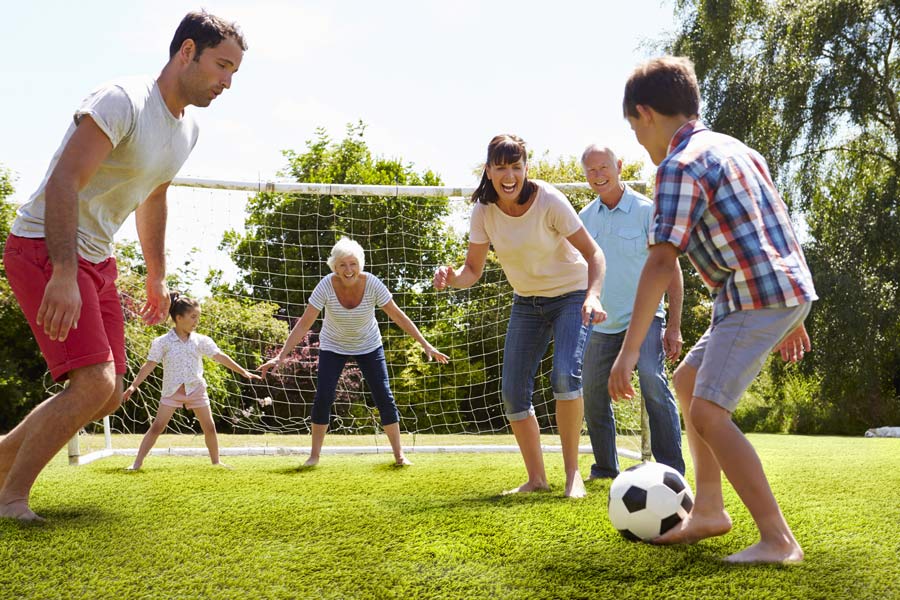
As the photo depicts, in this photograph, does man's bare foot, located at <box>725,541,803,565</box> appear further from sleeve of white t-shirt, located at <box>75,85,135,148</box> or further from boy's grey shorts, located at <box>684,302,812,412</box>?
sleeve of white t-shirt, located at <box>75,85,135,148</box>

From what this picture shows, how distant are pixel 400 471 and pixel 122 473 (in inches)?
73.4

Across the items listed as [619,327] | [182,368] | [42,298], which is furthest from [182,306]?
[619,327]

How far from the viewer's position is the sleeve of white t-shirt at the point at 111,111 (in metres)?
3.04

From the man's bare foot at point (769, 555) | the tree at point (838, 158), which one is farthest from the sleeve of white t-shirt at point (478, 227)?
the tree at point (838, 158)

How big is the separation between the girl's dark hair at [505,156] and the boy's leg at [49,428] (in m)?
2.05

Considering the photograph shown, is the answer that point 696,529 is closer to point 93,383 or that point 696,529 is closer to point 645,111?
point 645,111

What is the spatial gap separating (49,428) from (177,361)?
9.76 feet

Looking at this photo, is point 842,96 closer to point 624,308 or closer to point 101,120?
point 624,308

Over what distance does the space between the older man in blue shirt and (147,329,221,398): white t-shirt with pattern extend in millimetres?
2946

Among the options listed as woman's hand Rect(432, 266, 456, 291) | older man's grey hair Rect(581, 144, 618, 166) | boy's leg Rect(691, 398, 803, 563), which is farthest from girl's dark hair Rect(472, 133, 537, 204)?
boy's leg Rect(691, 398, 803, 563)

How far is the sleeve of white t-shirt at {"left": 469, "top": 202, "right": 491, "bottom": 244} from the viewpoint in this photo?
173 inches

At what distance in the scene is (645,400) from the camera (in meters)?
4.66

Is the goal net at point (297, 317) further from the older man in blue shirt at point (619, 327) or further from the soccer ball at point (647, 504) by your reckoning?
the soccer ball at point (647, 504)

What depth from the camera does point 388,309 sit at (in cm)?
627
